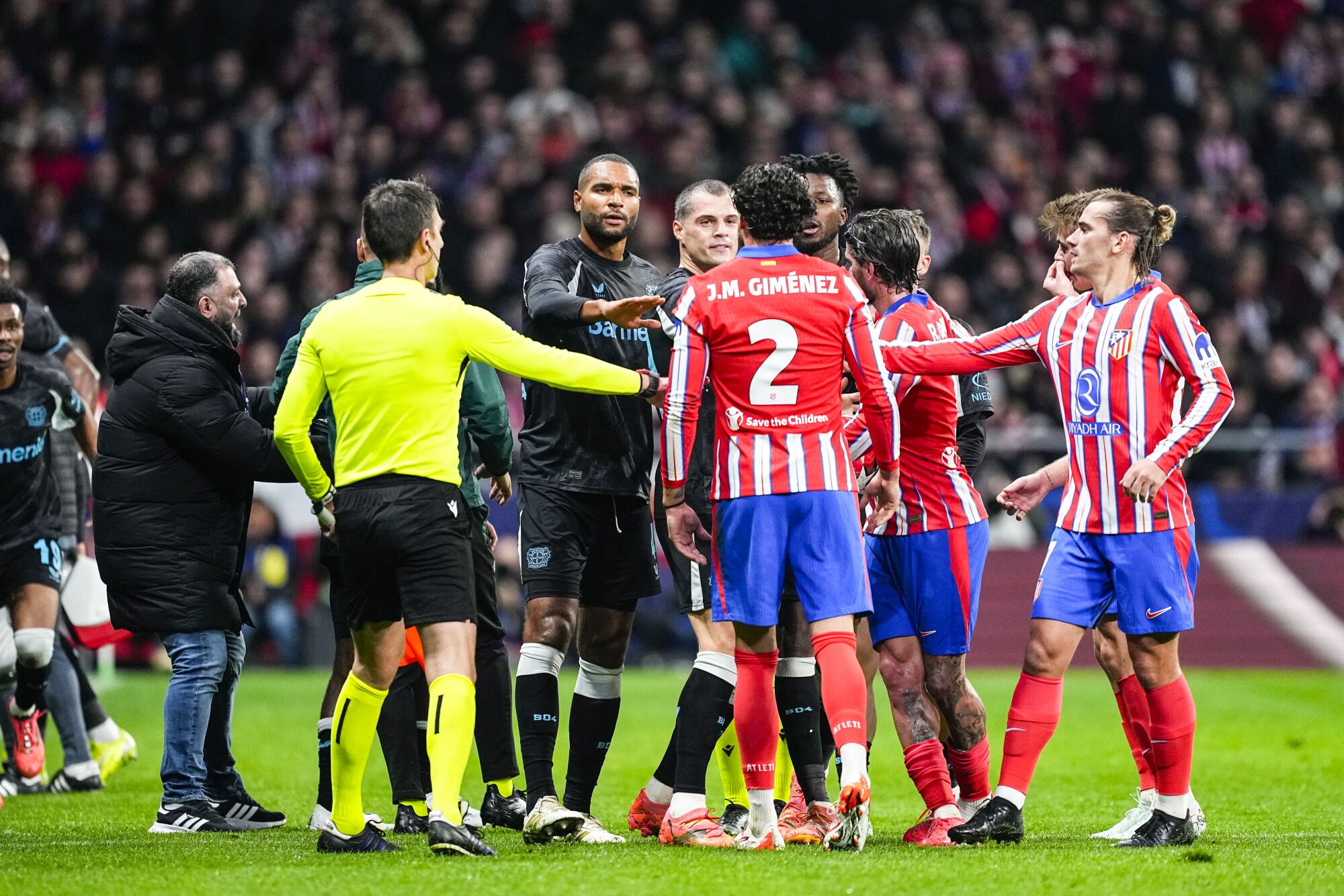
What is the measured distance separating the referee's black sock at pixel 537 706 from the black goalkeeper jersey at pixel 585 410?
69 cm

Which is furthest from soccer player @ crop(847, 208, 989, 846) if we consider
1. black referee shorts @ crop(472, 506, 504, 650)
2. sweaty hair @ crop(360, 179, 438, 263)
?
sweaty hair @ crop(360, 179, 438, 263)

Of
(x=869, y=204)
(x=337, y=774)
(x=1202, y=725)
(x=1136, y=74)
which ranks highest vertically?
(x=1136, y=74)

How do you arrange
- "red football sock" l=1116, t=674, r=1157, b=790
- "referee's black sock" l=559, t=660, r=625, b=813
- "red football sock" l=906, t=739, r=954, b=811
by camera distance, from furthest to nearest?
"red football sock" l=1116, t=674, r=1157, b=790 → "referee's black sock" l=559, t=660, r=625, b=813 → "red football sock" l=906, t=739, r=954, b=811

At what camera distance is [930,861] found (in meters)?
5.75

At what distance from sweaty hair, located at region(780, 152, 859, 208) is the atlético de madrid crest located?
1.39 metres

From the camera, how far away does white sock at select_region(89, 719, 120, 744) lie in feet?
30.2

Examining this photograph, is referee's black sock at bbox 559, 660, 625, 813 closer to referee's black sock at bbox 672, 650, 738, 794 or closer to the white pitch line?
referee's black sock at bbox 672, 650, 738, 794

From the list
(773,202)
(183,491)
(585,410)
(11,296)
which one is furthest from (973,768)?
(11,296)

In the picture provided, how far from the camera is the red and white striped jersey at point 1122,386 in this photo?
20.5ft

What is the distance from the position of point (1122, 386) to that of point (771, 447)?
1403 millimetres

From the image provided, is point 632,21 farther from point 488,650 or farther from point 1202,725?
point 488,650

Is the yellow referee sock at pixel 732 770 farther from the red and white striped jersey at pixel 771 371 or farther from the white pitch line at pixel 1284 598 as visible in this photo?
the white pitch line at pixel 1284 598

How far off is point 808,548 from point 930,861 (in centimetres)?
117

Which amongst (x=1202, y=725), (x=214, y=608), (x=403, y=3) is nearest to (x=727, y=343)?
(x=214, y=608)
